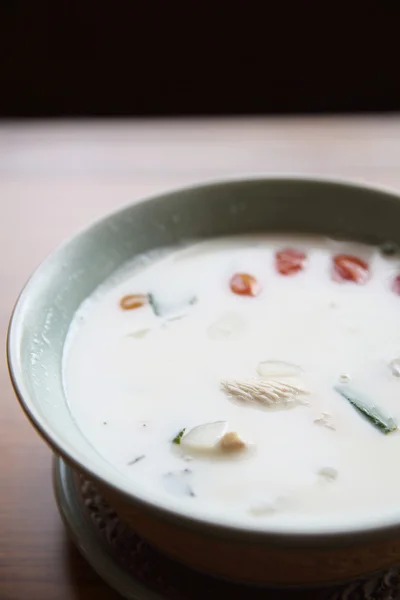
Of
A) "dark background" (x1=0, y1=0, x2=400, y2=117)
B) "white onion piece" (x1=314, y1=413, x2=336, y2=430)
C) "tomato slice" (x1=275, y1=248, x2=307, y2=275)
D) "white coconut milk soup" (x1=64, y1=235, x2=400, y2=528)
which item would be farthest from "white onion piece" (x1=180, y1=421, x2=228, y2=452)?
"dark background" (x1=0, y1=0, x2=400, y2=117)

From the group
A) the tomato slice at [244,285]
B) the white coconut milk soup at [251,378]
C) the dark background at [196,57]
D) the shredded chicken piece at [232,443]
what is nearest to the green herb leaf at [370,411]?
the white coconut milk soup at [251,378]

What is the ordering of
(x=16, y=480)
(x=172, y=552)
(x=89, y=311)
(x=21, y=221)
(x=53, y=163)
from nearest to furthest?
(x=172, y=552)
(x=16, y=480)
(x=89, y=311)
(x=21, y=221)
(x=53, y=163)

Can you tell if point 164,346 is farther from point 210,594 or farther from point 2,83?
point 2,83

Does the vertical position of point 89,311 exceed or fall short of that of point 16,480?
it exceeds it

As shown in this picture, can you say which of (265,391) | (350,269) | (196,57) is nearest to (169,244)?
(350,269)

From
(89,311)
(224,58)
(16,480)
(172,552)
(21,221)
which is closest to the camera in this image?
(172,552)

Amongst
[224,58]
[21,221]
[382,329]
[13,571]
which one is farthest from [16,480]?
[224,58]
